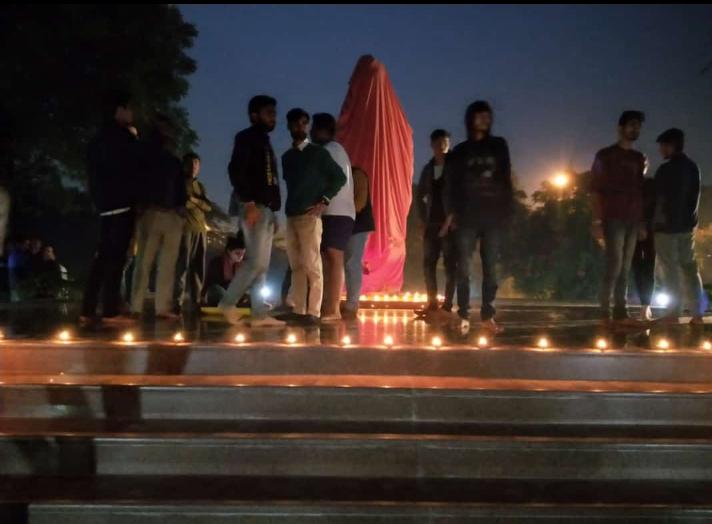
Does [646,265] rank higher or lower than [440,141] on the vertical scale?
lower

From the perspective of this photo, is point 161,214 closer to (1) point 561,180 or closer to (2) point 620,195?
(2) point 620,195

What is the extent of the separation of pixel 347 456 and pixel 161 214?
9.94 ft

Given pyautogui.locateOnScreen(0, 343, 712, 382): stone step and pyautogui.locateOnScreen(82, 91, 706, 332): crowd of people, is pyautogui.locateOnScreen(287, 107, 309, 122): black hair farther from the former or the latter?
pyautogui.locateOnScreen(0, 343, 712, 382): stone step

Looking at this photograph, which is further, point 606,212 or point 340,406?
point 606,212

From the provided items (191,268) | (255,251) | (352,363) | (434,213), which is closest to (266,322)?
(255,251)

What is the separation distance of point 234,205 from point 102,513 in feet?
9.66

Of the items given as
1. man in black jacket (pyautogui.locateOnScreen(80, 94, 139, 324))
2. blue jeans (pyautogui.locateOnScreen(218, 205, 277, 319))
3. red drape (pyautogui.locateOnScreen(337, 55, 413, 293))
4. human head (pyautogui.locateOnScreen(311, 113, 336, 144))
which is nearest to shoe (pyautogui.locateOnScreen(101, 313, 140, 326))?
man in black jacket (pyautogui.locateOnScreen(80, 94, 139, 324))

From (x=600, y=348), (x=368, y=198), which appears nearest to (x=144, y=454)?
(x=600, y=348)

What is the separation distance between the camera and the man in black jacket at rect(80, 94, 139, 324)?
5.13 meters

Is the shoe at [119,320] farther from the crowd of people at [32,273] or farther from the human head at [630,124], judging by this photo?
the crowd of people at [32,273]

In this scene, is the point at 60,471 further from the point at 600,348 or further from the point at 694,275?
→ the point at 694,275

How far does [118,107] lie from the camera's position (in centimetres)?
514

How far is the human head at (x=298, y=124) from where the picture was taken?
201 inches

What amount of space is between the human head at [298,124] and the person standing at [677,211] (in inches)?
114
